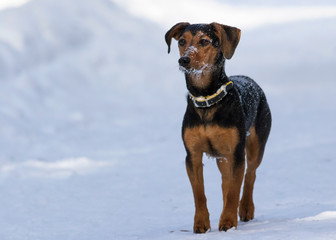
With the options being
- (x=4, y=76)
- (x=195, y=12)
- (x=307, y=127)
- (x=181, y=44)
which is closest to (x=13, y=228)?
(x=181, y=44)

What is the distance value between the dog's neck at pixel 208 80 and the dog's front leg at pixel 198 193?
0.56 metres

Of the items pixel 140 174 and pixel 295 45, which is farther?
pixel 295 45

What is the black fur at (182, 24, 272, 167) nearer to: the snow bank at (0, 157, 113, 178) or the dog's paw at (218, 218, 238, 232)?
the dog's paw at (218, 218, 238, 232)

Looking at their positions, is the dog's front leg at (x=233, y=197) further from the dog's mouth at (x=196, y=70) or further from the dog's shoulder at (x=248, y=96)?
the dog's mouth at (x=196, y=70)

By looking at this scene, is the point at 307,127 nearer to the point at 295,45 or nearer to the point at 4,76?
the point at 4,76

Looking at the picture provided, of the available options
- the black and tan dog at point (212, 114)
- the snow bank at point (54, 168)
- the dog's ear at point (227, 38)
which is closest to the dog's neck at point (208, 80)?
the black and tan dog at point (212, 114)

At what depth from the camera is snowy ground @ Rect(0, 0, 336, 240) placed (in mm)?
6402

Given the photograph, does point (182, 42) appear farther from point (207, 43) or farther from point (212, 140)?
point (212, 140)

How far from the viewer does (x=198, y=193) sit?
5.29 metres

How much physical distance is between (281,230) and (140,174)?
4.37 meters

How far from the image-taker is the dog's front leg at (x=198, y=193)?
5.26m

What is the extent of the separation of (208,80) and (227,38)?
395mm

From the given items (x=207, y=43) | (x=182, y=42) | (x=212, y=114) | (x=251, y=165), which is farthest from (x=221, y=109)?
(x=251, y=165)

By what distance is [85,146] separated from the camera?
10.7m
